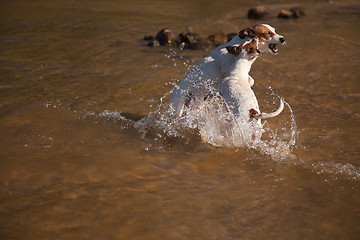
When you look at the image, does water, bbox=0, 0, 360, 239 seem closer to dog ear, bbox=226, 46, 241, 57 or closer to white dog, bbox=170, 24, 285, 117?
white dog, bbox=170, 24, 285, 117

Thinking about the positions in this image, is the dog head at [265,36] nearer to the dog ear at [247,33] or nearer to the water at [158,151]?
the dog ear at [247,33]

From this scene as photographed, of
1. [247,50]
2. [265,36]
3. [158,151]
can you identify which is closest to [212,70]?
[247,50]

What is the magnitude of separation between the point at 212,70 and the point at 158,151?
1.10 meters

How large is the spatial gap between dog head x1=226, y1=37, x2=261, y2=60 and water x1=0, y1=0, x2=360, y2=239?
65 centimetres

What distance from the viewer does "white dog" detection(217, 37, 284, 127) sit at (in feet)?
13.6

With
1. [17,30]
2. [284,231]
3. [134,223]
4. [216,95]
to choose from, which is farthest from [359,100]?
[17,30]

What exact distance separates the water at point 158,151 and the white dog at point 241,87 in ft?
1.23

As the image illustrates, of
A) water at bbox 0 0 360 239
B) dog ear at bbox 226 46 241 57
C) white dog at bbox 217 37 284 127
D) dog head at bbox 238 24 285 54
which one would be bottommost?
water at bbox 0 0 360 239

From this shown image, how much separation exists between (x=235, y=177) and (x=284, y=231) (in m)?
→ 0.89

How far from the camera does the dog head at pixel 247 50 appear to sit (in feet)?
14.5

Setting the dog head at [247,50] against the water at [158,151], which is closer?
the water at [158,151]

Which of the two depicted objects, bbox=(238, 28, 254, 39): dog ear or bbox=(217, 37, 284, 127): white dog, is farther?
bbox=(238, 28, 254, 39): dog ear

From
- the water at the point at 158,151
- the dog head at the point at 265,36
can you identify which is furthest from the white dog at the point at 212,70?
the water at the point at 158,151

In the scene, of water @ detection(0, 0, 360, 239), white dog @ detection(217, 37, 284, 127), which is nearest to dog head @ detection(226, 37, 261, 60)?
white dog @ detection(217, 37, 284, 127)
